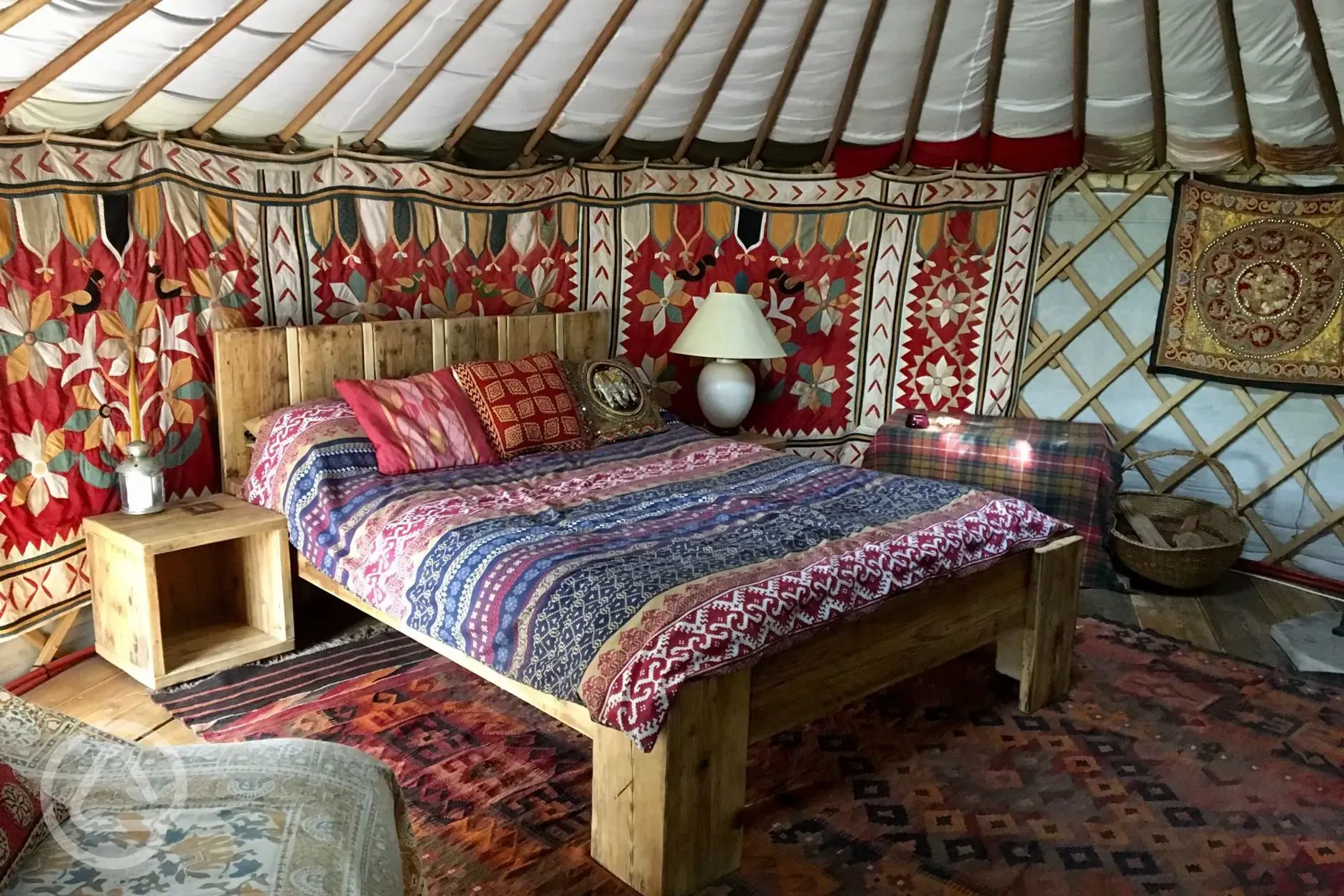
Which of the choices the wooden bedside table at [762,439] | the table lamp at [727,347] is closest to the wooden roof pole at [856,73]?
the table lamp at [727,347]

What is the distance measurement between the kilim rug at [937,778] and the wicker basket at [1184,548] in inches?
21.1

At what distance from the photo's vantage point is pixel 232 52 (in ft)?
7.86

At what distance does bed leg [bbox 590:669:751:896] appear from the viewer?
1.76m

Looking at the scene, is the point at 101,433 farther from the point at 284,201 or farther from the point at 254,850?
the point at 254,850

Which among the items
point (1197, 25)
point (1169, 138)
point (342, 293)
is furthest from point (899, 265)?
point (342, 293)

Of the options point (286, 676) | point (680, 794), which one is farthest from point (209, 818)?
point (286, 676)

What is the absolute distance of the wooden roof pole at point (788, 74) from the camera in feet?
9.41

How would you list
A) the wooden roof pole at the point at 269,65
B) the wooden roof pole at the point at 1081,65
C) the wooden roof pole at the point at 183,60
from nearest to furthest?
the wooden roof pole at the point at 183,60, the wooden roof pole at the point at 269,65, the wooden roof pole at the point at 1081,65

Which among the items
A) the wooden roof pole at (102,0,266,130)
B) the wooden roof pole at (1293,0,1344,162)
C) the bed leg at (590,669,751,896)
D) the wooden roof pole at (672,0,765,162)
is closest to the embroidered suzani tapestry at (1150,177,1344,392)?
the wooden roof pole at (1293,0,1344,162)

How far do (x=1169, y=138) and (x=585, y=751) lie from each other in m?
2.78

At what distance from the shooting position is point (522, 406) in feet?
9.96

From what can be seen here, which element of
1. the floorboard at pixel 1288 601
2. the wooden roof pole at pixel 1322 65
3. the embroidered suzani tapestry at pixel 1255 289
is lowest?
the floorboard at pixel 1288 601

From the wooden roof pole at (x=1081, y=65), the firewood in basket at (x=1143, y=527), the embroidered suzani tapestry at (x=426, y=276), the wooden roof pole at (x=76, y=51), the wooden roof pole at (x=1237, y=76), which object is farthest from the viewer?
the firewood in basket at (x=1143, y=527)

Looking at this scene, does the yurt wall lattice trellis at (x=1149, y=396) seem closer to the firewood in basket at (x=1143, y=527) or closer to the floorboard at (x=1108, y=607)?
the firewood in basket at (x=1143, y=527)
